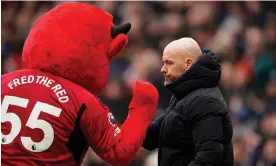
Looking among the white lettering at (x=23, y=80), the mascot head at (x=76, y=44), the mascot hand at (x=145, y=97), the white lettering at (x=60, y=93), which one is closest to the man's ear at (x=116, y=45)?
the mascot head at (x=76, y=44)

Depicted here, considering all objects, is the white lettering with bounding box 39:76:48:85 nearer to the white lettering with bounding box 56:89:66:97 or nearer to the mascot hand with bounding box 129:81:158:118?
the white lettering with bounding box 56:89:66:97

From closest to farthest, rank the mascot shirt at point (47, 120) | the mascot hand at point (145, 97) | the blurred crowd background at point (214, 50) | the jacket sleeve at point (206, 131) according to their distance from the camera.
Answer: the jacket sleeve at point (206, 131) → the mascot shirt at point (47, 120) → the mascot hand at point (145, 97) → the blurred crowd background at point (214, 50)

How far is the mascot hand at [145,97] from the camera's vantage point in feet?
14.2

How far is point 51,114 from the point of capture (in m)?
4.12

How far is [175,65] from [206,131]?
0.40 metres

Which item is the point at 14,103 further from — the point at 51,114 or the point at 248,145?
the point at 248,145

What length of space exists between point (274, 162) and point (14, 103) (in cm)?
307

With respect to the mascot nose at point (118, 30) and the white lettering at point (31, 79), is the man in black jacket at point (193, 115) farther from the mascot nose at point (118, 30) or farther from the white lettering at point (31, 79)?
the white lettering at point (31, 79)

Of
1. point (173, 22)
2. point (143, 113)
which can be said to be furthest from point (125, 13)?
point (143, 113)

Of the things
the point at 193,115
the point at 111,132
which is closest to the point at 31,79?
the point at 111,132

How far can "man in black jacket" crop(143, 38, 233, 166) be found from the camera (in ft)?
13.1

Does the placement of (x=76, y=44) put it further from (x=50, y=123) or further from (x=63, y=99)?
(x=50, y=123)

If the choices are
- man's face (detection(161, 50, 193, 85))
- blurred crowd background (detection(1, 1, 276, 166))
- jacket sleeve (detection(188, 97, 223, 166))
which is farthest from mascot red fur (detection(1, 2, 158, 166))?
blurred crowd background (detection(1, 1, 276, 166))

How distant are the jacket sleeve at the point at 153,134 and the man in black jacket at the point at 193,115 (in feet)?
0.51
